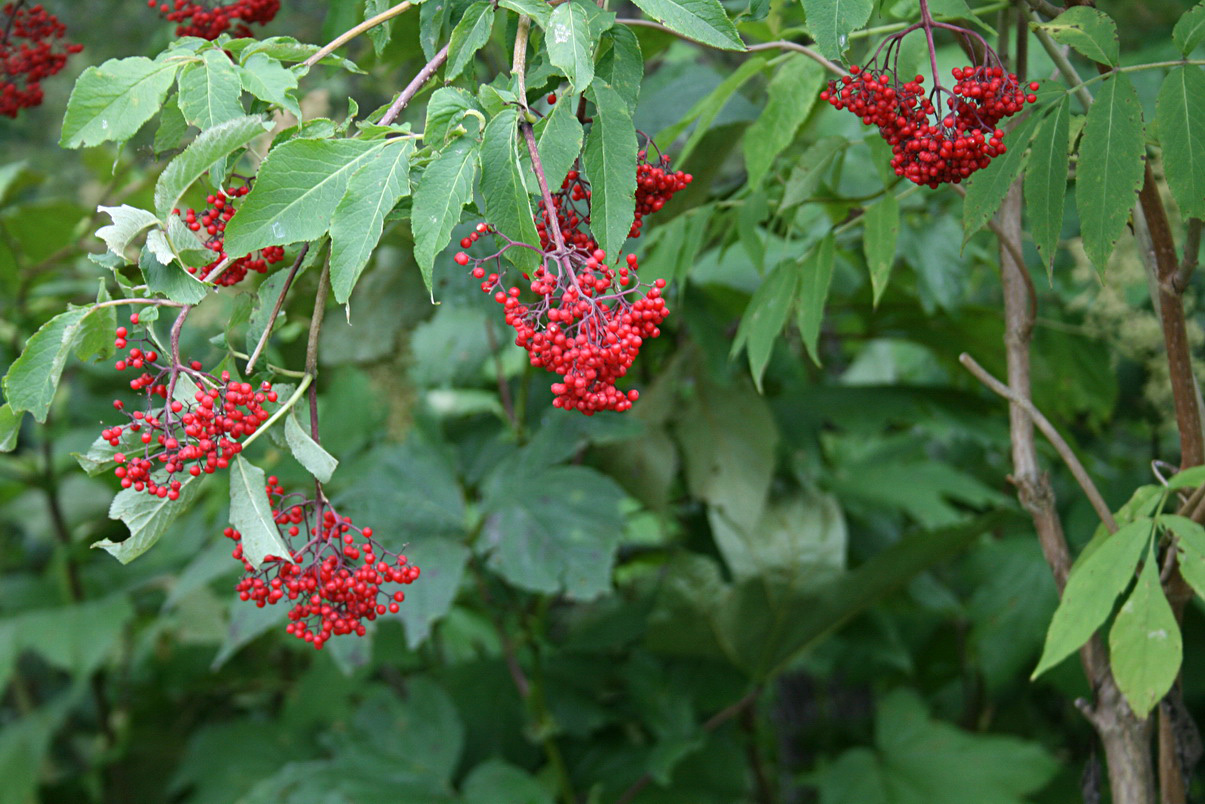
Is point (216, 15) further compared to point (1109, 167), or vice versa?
point (216, 15)

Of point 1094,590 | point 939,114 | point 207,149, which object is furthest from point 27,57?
point 1094,590

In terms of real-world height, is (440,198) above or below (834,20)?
below

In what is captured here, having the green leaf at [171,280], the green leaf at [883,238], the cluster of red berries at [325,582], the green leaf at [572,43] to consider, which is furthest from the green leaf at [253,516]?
the green leaf at [883,238]

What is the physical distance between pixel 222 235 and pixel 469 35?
256 millimetres

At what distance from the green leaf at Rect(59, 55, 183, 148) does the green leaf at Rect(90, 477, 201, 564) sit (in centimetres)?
26

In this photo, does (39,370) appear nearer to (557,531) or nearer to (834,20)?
(834,20)

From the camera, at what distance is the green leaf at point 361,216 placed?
0.66 m

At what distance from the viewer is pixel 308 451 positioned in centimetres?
74

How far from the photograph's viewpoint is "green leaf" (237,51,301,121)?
Result: 0.73 meters

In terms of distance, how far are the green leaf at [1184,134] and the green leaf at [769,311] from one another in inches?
16.7

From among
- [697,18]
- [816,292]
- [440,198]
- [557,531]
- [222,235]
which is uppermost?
[697,18]

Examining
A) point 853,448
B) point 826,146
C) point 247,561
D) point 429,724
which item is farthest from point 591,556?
point 853,448

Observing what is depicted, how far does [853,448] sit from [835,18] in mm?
2174

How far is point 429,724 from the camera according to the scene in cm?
180
